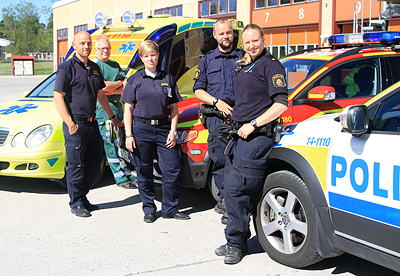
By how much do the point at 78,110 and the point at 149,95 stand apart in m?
0.81

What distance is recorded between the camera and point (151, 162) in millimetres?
4688

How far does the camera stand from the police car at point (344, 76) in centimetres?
477

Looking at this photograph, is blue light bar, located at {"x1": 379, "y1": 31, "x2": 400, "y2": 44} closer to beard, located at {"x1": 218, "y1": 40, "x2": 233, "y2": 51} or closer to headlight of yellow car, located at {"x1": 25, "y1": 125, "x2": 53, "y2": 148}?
beard, located at {"x1": 218, "y1": 40, "x2": 233, "y2": 51}

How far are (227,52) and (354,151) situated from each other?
1.87 meters

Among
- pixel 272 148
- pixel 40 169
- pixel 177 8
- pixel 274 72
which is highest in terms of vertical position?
pixel 177 8

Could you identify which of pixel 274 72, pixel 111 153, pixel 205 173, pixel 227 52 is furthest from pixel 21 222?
pixel 274 72

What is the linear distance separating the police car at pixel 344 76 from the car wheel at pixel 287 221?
4.46 feet

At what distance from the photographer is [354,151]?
293 cm

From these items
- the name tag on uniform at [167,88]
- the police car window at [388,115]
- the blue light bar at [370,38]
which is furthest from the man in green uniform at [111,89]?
the police car window at [388,115]

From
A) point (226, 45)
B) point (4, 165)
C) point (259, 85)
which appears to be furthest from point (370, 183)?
point (4, 165)

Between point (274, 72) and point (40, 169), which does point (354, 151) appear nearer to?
point (274, 72)

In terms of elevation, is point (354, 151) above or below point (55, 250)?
above

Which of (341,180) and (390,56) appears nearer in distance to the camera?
(341,180)

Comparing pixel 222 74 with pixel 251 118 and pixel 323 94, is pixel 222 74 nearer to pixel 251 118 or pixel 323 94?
pixel 251 118
